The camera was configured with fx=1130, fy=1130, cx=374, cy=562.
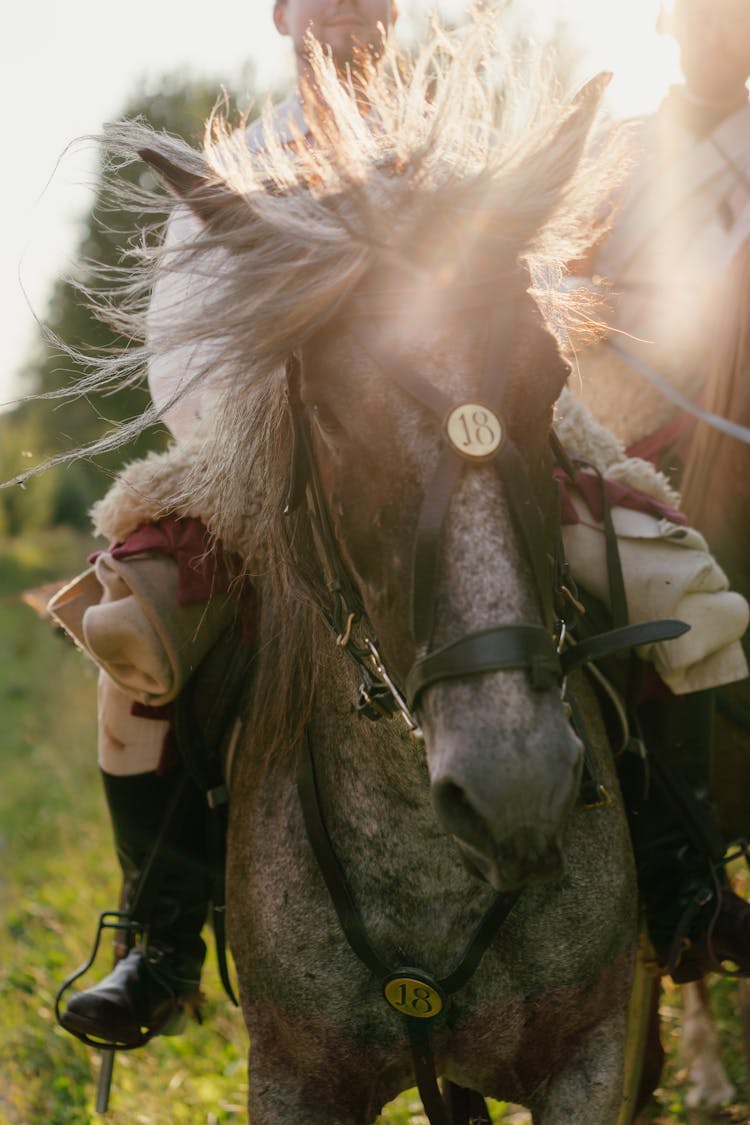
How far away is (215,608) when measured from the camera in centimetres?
304

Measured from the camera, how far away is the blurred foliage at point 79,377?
9.21 ft

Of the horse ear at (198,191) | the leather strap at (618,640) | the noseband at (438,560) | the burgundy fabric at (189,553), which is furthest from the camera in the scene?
the burgundy fabric at (189,553)

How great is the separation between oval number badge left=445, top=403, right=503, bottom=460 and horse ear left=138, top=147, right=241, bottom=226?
76cm

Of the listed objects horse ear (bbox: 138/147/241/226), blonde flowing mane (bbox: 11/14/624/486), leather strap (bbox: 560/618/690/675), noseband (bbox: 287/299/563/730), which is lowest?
leather strap (bbox: 560/618/690/675)

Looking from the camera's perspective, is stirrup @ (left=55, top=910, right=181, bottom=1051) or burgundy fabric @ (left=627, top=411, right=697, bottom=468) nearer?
stirrup @ (left=55, top=910, right=181, bottom=1051)

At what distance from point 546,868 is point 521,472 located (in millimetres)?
726

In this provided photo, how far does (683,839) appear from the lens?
Result: 3324 millimetres

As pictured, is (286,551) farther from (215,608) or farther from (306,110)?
(306,110)

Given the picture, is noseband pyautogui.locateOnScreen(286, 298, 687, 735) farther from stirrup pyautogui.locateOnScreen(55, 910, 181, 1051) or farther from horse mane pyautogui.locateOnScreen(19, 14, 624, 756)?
stirrup pyautogui.locateOnScreen(55, 910, 181, 1051)

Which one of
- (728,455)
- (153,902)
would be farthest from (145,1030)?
(728,455)

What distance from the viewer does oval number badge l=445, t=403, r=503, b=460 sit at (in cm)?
207

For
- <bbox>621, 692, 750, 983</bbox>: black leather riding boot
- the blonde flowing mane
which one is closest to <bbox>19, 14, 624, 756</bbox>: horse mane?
the blonde flowing mane

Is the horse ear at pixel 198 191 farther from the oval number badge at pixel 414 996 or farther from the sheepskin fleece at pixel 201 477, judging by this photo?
the oval number badge at pixel 414 996

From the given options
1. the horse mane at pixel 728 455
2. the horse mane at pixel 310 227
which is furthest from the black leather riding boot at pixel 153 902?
the horse mane at pixel 728 455
